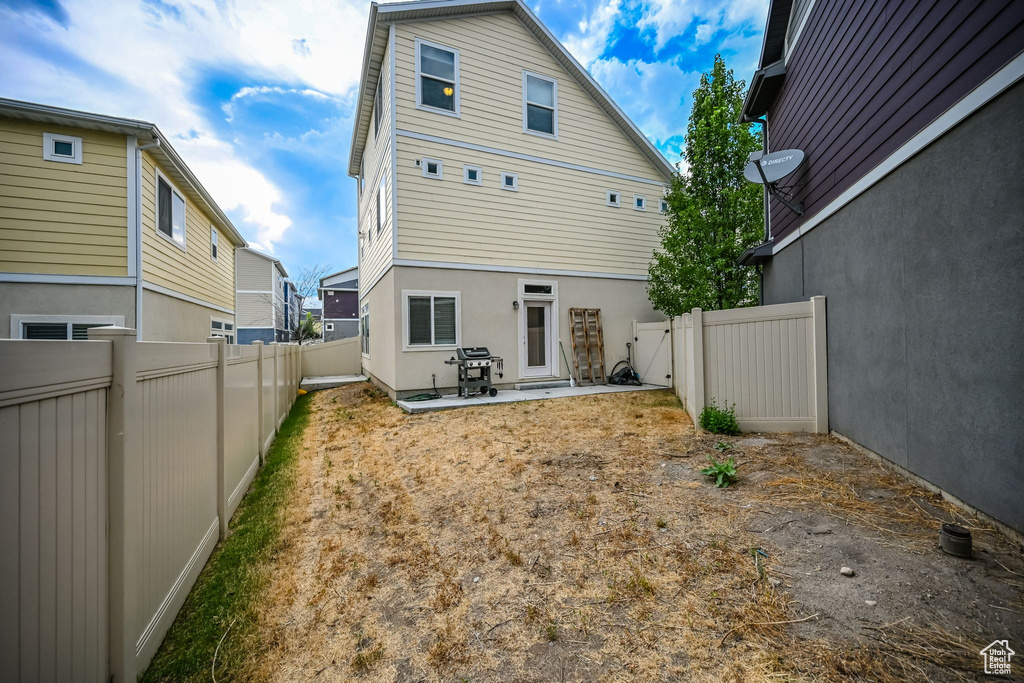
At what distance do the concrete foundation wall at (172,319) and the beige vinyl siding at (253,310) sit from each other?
45.6ft

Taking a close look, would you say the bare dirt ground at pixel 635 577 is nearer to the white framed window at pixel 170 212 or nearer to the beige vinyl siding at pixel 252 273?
the white framed window at pixel 170 212

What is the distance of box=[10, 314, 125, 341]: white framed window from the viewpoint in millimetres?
7195

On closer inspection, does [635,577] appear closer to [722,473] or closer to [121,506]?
[722,473]

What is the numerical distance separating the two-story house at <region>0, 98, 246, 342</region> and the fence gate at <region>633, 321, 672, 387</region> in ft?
35.5

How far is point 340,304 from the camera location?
28172 millimetres

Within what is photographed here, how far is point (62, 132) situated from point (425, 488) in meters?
9.34

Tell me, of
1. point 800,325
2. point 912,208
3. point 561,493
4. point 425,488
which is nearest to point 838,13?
point 912,208

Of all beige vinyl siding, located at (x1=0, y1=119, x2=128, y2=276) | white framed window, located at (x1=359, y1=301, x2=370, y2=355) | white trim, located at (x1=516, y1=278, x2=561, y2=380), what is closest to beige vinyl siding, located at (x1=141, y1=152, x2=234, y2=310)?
beige vinyl siding, located at (x1=0, y1=119, x2=128, y2=276)

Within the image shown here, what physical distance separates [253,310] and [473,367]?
21668 millimetres

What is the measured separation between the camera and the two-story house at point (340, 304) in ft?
90.1

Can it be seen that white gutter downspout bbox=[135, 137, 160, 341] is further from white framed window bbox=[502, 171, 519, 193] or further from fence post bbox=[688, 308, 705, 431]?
fence post bbox=[688, 308, 705, 431]

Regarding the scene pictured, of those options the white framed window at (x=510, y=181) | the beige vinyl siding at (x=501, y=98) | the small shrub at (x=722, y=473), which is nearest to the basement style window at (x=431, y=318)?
the white framed window at (x=510, y=181)

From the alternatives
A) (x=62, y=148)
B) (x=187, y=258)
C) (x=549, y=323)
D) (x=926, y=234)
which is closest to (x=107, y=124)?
(x=62, y=148)

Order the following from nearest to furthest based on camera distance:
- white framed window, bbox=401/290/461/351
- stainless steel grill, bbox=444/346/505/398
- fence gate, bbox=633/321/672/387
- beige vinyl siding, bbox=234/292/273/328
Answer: stainless steel grill, bbox=444/346/505/398 → white framed window, bbox=401/290/461/351 → fence gate, bbox=633/321/672/387 → beige vinyl siding, bbox=234/292/273/328
